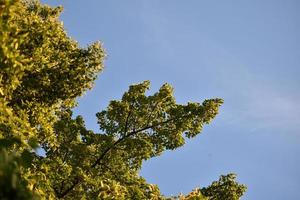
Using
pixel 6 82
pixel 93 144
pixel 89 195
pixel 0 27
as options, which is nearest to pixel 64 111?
pixel 93 144

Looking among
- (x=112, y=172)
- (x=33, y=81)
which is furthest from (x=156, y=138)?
(x=33, y=81)

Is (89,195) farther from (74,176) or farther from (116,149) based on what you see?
(116,149)

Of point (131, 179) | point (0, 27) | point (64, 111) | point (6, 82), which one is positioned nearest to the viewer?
point (0, 27)

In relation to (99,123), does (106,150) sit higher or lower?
lower

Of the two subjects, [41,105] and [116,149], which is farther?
[116,149]

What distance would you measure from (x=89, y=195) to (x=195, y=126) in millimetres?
4858

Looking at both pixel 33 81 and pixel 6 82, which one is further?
pixel 33 81

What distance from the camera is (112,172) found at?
50.9ft

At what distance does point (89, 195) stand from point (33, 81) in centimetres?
425

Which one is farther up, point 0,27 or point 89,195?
point 89,195

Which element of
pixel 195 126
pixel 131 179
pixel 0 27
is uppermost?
pixel 195 126

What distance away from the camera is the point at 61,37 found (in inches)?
612

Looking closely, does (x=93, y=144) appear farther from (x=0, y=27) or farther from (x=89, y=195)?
(x=0, y=27)

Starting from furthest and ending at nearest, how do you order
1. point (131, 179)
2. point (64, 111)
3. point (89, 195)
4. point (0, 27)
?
point (64, 111)
point (131, 179)
point (89, 195)
point (0, 27)
